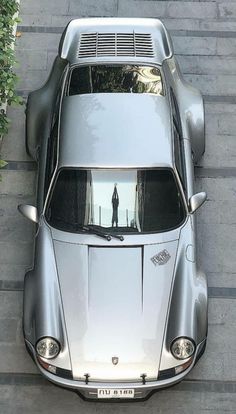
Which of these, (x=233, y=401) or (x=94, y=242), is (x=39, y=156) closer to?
(x=94, y=242)

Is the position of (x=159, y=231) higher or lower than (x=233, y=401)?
higher

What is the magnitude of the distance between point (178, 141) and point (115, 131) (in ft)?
2.49

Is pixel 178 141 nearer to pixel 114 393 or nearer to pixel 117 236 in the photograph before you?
pixel 117 236

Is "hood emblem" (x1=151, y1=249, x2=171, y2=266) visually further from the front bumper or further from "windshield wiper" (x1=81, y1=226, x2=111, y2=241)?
the front bumper

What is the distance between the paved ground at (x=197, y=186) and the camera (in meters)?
6.00

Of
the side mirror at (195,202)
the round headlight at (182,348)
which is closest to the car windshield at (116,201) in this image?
the side mirror at (195,202)

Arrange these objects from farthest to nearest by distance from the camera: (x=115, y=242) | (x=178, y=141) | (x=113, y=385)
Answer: (x=178, y=141) → (x=115, y=242) → (x=113, y=385)

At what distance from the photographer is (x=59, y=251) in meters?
5.88

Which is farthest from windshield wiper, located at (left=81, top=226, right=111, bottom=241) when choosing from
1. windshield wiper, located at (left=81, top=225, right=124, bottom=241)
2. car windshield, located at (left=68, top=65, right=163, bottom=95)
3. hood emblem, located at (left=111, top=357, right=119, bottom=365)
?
car windshield, located at (left=68, top=65, right=163, bottom=95)

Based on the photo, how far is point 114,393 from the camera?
17.4 feet

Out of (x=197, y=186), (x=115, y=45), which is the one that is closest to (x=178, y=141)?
(x=197, y=186)

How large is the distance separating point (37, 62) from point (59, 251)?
3996mm

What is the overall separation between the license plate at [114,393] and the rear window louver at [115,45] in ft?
12.7

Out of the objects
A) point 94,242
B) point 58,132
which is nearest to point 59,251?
point 94,242
